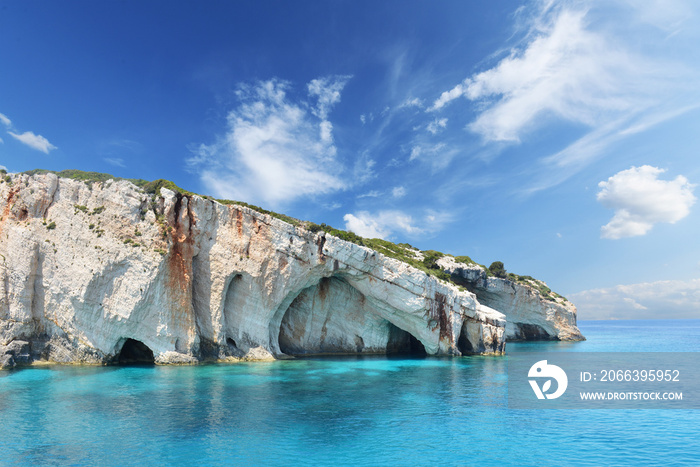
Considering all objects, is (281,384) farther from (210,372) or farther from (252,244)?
(252,244)

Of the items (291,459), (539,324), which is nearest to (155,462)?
(291,459)

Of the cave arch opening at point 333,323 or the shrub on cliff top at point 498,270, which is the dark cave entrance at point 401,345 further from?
the shrub on cliff top at point 498,270

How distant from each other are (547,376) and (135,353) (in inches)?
1352

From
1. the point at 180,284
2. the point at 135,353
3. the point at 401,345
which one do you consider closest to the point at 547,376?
the point at 401,345

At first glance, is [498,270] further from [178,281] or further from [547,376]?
[178,281]

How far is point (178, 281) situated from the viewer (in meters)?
32.7

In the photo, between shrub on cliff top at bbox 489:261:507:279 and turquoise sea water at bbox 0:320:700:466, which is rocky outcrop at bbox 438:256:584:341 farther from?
turquoise sea water at bbox 0:320:700:466

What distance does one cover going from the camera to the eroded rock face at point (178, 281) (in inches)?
1217

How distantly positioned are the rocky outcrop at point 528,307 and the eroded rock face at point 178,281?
19.8m

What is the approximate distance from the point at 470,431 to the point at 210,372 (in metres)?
19.6

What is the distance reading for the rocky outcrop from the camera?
6112cm

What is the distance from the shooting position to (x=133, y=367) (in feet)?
101

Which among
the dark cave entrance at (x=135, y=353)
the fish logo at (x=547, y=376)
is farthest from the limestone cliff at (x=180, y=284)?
the fish logo at (x=547, y=376)

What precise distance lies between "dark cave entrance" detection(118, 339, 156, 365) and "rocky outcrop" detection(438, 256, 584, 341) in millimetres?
38821
